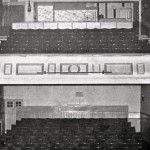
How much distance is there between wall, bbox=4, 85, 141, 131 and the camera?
13.4 m

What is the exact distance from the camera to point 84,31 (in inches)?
500

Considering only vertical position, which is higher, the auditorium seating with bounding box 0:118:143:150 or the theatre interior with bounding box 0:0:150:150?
the theatre interior with bounding box 0:0:150:150

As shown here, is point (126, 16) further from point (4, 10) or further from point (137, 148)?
point (137, 148)

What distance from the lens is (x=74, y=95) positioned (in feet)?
44.1

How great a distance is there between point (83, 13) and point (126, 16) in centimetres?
191

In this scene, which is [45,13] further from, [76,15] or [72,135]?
[72,135]

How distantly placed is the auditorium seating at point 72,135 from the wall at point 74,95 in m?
1.27

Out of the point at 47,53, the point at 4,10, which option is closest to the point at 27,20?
the point at 4,10

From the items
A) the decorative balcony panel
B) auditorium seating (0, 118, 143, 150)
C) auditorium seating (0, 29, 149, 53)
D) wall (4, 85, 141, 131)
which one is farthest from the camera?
the decorative balcony panel

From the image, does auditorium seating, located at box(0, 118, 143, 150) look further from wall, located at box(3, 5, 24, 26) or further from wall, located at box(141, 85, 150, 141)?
wall, located at box(3, 5, 24, 26)

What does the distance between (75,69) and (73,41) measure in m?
1.66

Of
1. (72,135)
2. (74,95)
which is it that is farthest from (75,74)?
(74,95)

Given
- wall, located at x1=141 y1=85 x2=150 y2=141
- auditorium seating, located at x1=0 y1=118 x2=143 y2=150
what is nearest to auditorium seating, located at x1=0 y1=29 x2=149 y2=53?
wall, located at x1=141 y1=85 x2=150 y2=141

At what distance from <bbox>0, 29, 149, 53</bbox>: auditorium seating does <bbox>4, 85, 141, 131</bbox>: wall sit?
219 cm
